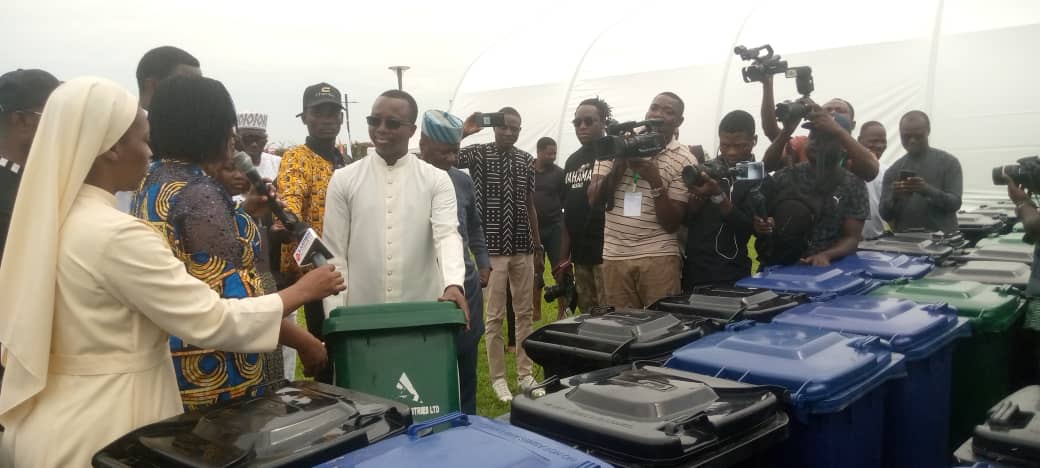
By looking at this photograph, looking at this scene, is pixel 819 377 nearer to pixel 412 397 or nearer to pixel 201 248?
pixel 412 397

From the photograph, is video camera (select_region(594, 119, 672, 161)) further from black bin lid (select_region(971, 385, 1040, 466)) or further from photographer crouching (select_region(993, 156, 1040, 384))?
black bin lid (select_region(971, 385, 1040, 466))

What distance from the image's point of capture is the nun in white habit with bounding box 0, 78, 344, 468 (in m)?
1.59

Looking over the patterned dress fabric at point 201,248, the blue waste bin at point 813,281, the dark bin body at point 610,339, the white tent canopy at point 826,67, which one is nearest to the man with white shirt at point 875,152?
the blue waste bin at point 813,281

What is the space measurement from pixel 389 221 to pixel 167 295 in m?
1.46

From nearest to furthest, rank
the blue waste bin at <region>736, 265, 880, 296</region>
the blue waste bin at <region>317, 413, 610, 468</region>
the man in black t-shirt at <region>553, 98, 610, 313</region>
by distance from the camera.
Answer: the blue waste bin at <region>317, 413, 610, 468</region>
the blue waste bin at <region>736, 265, 880, 296</region>
the man in black t-shirt at <region>553, 98, 610, 313</region>

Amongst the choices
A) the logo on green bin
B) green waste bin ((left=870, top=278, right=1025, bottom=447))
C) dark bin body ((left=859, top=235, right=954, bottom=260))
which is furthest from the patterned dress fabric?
dark bin body ((left=859, top=235, right=954, bottom=260))

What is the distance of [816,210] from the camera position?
407 centimetres

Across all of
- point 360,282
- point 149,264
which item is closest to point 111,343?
point 149,264

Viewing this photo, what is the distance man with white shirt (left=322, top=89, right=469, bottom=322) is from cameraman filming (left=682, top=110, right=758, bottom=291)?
154cm

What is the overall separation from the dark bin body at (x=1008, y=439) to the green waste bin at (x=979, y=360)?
1236 millimetres

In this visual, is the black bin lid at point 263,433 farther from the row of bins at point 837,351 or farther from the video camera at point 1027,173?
the video camera at point 1027,173

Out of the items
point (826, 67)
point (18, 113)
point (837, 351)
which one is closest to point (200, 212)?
point (18, 113)

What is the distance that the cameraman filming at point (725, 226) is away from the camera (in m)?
3.94

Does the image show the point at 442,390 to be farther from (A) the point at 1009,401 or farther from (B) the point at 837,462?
(A) the point at 1009,401
